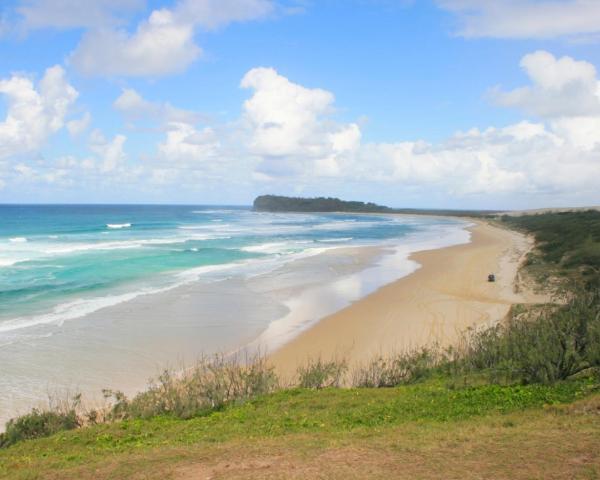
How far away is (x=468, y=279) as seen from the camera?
104ft

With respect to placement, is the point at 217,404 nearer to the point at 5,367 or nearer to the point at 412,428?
the point at 412,428

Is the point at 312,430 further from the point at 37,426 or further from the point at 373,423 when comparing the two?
the point at 37,426

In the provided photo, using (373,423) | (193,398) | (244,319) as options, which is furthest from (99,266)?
(373,423)

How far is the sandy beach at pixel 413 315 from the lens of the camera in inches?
694

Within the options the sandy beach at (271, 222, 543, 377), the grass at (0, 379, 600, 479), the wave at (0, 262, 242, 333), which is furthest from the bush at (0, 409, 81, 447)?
the wave at (0, 262, 242, 333)

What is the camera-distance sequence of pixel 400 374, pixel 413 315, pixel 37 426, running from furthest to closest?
1. pixel 413 315
2. pixel 400 374
3. pixel 37 426

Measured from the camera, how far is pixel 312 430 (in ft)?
29.4

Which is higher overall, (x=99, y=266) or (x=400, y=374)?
(x=99, y=266)

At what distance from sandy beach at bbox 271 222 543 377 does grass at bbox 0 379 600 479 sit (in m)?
5.16

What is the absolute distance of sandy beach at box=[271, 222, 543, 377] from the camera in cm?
1762

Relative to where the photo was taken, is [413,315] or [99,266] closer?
[413,315]

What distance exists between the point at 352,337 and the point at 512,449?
39.1 ft

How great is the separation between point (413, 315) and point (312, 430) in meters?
14.1

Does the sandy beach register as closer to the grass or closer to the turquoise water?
the grass
